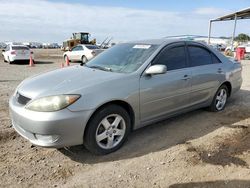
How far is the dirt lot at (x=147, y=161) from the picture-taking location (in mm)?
3244

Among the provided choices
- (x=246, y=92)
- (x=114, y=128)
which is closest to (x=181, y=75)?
(x=114, y=128)

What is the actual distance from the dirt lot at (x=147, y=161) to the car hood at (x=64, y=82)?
0.90 m

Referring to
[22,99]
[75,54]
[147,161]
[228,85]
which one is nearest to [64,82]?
[22,99]

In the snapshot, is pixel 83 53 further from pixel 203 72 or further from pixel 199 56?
pixel 203 72

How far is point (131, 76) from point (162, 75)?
623 mm

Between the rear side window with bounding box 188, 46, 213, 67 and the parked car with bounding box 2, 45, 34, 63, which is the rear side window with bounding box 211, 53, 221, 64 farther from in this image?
the parked car with bounding box 2, 45, 34, 63

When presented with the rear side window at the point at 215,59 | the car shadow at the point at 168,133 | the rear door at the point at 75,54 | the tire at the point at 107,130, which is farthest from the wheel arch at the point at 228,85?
the rear door at the point at 75,54

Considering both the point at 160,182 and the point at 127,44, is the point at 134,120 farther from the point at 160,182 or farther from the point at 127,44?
the point at 127,44

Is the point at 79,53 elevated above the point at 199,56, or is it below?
below

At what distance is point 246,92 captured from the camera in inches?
313

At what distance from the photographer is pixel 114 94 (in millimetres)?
3770

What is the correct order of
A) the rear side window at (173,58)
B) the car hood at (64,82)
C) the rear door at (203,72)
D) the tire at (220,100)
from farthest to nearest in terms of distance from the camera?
the tire at (220,100) < the rear door at (203,72) < the rear side window at (173,58) < the car hood at (64,82)

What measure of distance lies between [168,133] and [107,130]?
129cm

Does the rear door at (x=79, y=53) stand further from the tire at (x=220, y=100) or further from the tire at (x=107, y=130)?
the tire at (x=107, y=130)
